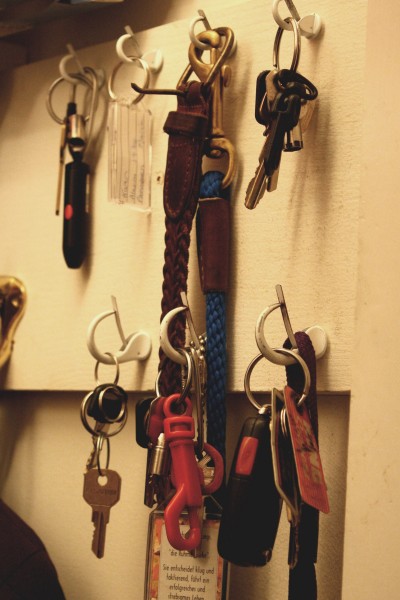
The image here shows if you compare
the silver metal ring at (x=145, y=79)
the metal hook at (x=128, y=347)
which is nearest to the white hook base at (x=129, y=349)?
the metal hook at (x=128, y=347)

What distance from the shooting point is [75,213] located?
866 millimetres

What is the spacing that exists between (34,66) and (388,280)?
52 centimetres

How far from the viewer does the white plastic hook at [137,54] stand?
82 cm

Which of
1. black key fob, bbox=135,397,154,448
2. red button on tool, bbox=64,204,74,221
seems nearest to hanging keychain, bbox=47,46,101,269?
red button on tool, bbox=64,204,74,221

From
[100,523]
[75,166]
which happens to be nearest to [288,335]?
[100,523]

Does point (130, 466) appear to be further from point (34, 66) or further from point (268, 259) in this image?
point (34, 66)

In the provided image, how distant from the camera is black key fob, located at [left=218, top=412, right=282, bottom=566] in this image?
59 cm

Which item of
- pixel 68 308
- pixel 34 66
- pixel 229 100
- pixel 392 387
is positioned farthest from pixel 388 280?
pixel 34 66

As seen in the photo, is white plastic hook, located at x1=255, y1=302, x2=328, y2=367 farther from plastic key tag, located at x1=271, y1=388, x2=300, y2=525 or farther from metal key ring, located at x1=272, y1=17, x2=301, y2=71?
metal key ring, located at x1=272, y1=17, x2=301, y2=71

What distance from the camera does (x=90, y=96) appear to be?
92cm

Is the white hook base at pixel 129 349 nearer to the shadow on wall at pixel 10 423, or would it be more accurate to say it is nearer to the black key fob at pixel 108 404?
the black key fob at pixel 108 404

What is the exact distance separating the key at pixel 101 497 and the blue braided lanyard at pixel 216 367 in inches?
3.6

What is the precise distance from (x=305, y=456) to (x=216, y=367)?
5.5 inches

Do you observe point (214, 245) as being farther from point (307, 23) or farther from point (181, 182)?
point (307, 23)
